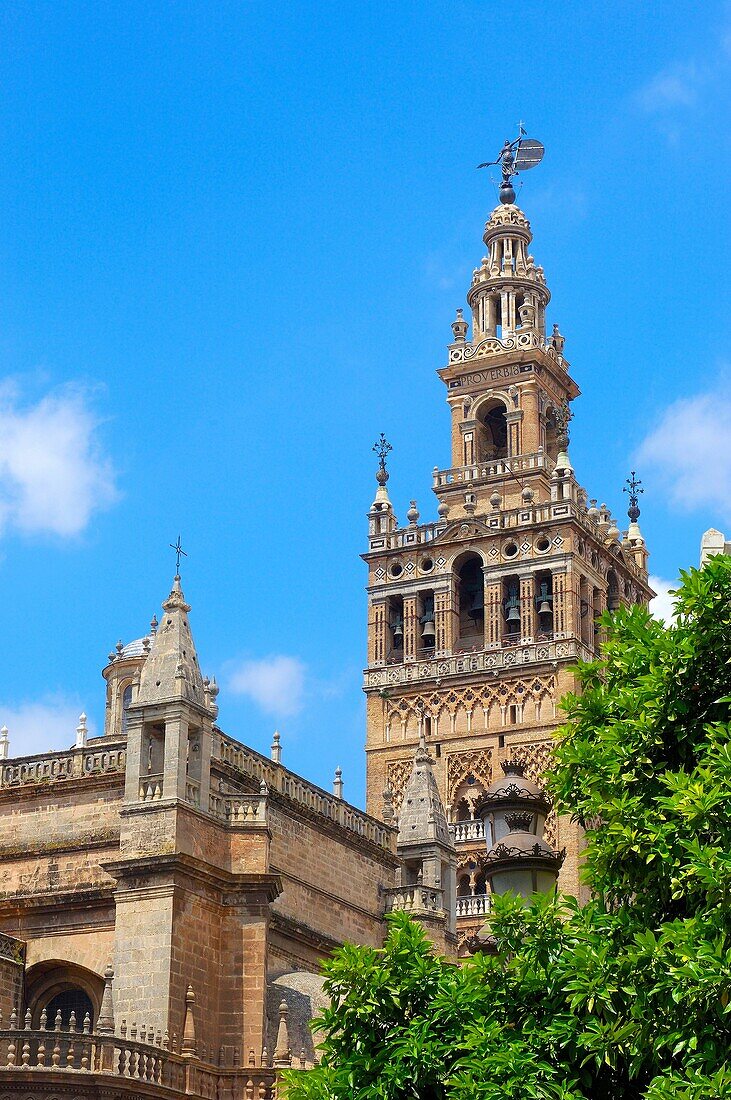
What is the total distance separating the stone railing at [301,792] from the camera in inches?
1576

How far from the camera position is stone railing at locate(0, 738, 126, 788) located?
37906 mm

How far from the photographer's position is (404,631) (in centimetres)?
6888

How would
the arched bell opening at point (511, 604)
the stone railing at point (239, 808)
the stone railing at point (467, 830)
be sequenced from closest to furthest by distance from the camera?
1. the stone railing at point (239, 808)
2. the stone railing at point (467, 830)
3. the arched bell opening at point (511, 604)

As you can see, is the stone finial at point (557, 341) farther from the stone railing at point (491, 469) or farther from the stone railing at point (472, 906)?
the stone railing at point (472, 906)

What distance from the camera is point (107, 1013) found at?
32.4 meters

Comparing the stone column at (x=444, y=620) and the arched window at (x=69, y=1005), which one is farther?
the stone column at (x=444, y=620)

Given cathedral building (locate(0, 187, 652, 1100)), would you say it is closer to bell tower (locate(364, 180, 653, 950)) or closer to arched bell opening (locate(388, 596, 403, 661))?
bell tower (locate(364, 180, 653, 950))

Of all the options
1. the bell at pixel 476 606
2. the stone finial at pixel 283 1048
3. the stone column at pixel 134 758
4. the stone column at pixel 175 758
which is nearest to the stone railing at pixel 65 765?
the stone column at pixel 134 758

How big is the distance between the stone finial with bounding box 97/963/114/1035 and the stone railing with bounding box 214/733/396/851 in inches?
245

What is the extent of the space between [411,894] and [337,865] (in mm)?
2636

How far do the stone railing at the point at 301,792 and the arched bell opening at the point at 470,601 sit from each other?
22948 millimetres

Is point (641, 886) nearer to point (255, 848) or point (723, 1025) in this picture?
point (723, 1025)

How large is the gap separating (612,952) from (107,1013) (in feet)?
50.2

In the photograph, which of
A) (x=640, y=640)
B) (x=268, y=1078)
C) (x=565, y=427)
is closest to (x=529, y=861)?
(x=640, y=640)
